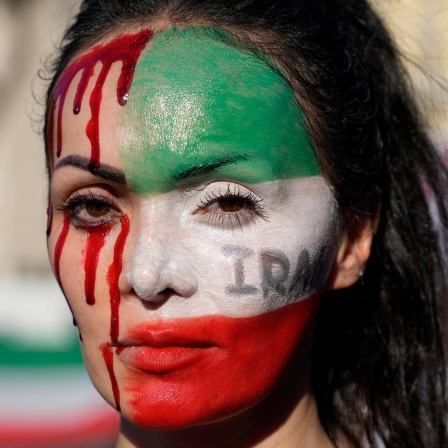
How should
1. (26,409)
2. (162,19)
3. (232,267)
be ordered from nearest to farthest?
(232,267), (162,19), (26,409)

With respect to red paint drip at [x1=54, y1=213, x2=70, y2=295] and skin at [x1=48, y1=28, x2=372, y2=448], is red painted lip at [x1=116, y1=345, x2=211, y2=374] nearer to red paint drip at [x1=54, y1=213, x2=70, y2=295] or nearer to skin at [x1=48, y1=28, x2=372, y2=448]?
skin at [x1=48, y1=28, x2=372, y2=448]

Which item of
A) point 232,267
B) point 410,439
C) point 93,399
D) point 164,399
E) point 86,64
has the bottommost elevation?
point 93,399

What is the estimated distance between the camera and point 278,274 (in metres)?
1.69

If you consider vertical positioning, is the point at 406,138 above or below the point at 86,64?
below

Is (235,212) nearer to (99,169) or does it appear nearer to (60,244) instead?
(99,169)

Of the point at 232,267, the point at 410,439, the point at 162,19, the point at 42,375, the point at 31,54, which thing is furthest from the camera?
the point at 31,54

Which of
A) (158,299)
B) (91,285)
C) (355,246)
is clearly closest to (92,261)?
(91,285)

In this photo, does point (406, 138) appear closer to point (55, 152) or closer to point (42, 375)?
point (55, 152)

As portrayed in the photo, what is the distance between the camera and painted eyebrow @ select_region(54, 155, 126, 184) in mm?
1661

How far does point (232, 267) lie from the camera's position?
1627 mm

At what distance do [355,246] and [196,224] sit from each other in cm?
48

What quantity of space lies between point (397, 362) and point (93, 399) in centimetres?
286

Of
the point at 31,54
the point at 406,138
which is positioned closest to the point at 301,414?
the point at 406,138

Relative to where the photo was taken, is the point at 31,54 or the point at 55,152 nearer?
the point at 55,152
